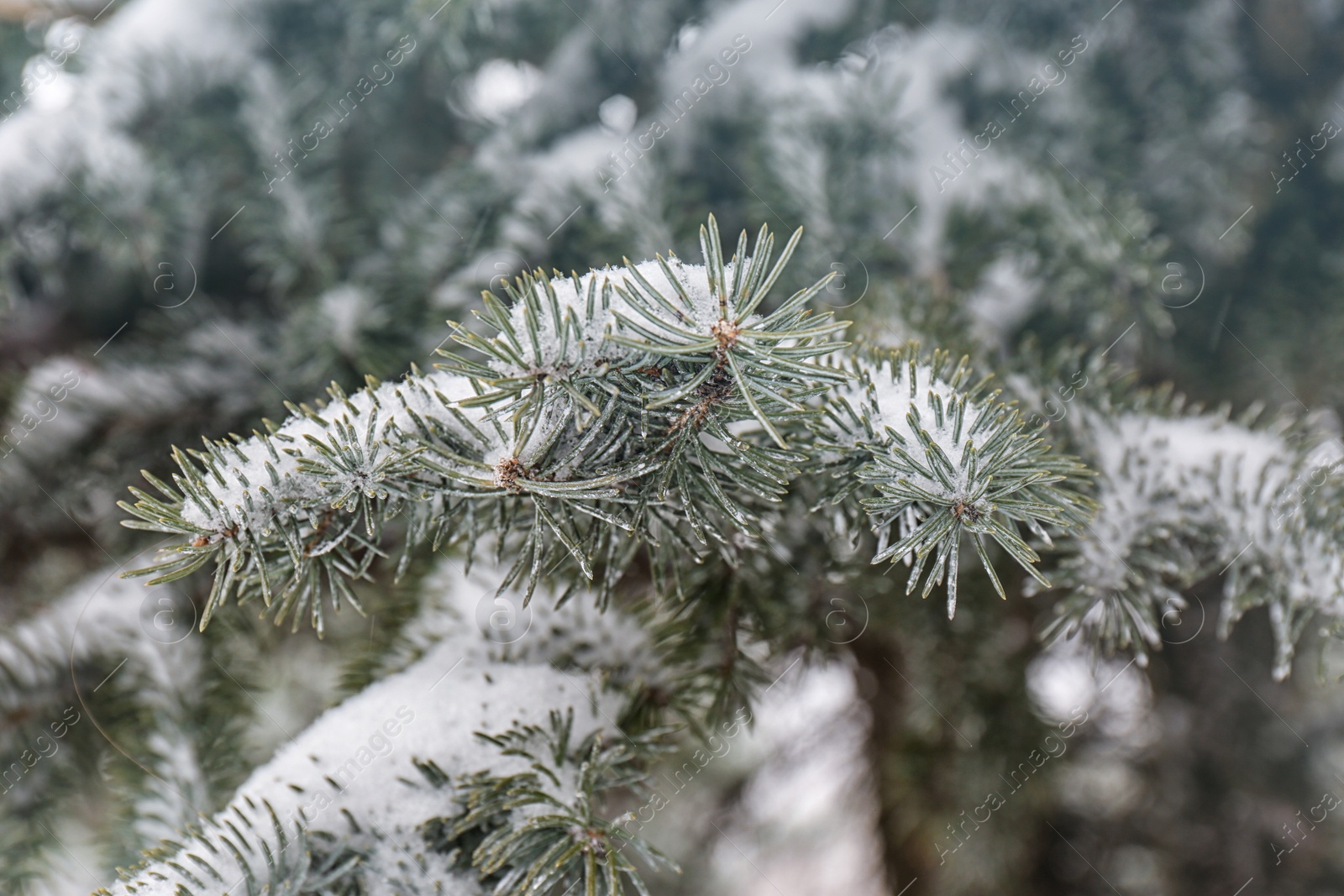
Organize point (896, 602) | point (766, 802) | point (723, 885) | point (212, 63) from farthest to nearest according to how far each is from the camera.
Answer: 1. point (723, 885)
2. point (766, 802)
3. point (212, 63)
4. point (896, 602)

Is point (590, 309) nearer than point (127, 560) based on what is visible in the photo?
Yes

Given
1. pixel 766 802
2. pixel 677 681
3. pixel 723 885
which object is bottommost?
pixel 723 885

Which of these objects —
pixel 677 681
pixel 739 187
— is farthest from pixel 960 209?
pixel 677 681

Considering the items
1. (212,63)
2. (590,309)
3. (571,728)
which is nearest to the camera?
(590,309)

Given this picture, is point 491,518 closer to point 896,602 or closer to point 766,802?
point 896,602

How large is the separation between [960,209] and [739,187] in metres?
0.23

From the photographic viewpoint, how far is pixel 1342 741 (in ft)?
3.97

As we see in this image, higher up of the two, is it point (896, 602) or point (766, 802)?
point (896, 602)

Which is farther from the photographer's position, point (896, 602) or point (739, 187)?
point (739, 187)

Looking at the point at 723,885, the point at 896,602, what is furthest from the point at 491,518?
the point at 723,885

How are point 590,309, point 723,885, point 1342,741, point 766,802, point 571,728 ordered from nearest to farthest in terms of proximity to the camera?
point 590,309, point 571,728, point 1342,741, point 766,802, point 723,885

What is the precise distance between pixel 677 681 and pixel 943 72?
77 cm

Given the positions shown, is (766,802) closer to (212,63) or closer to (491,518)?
(491,518)

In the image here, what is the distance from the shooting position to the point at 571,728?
1.60 feet
